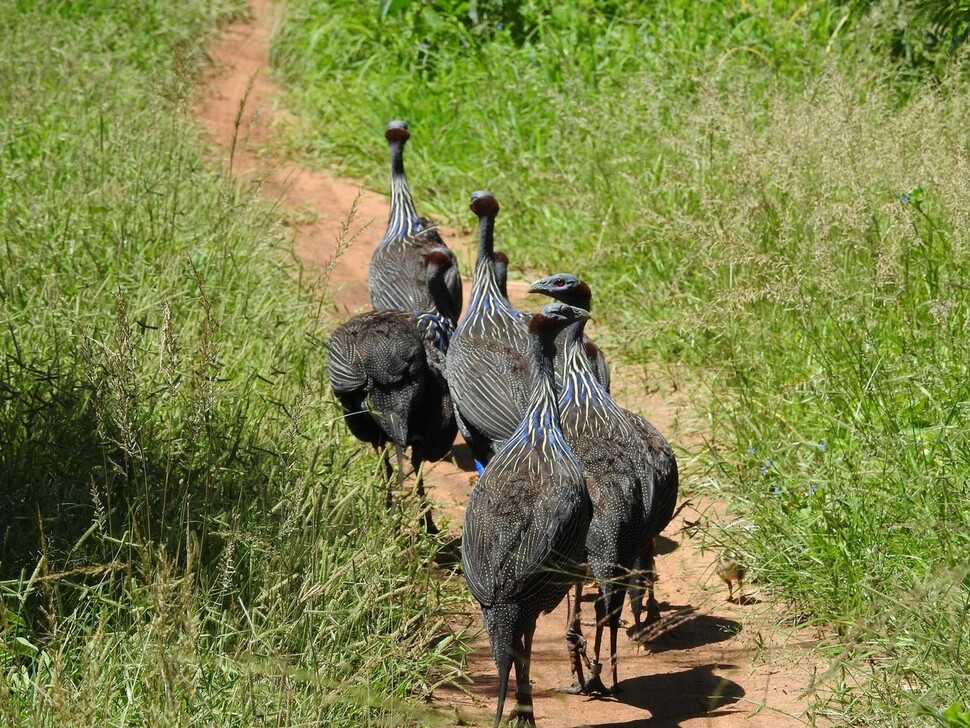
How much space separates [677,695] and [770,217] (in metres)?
3.30

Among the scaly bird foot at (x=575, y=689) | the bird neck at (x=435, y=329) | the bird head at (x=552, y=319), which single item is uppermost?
the bird head at (x=552, y=319)

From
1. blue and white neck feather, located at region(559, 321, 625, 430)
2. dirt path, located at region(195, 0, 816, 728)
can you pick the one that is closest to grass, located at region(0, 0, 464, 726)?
dirt path, located at region(195, 0, 816, 728)

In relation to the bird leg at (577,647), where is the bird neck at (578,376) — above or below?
above

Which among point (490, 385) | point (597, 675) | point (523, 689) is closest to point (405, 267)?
point (490, 385)

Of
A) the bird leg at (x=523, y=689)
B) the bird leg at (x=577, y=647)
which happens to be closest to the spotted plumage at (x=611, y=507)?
the bird leg at (x=577, y=647)

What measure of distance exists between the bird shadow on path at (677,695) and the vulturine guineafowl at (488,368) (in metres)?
1.38

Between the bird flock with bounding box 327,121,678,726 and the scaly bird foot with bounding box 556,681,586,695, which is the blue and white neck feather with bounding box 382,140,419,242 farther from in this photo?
the scaly bird foot with bounding box 556,681,586,695

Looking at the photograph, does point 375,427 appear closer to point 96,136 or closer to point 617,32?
point 96,136

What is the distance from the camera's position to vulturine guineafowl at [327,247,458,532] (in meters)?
6.18

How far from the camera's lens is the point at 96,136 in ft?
29.1

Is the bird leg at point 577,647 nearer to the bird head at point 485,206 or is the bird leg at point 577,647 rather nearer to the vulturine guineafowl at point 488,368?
the vulturine guineafowl at point 488,368

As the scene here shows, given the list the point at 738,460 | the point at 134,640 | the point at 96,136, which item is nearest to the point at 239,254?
the point at 96,136

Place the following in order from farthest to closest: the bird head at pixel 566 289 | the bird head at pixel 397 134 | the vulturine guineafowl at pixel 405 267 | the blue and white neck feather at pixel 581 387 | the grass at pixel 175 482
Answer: the bird head at pixel 397 134 → the vulturine guineafowl at pixel 405 267 → the bird head at pixel 566 289 → the blue and white neck feather at pixel 581 387 → the grass at pixel 175 482

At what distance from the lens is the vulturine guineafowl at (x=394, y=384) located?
6180 millimetres
